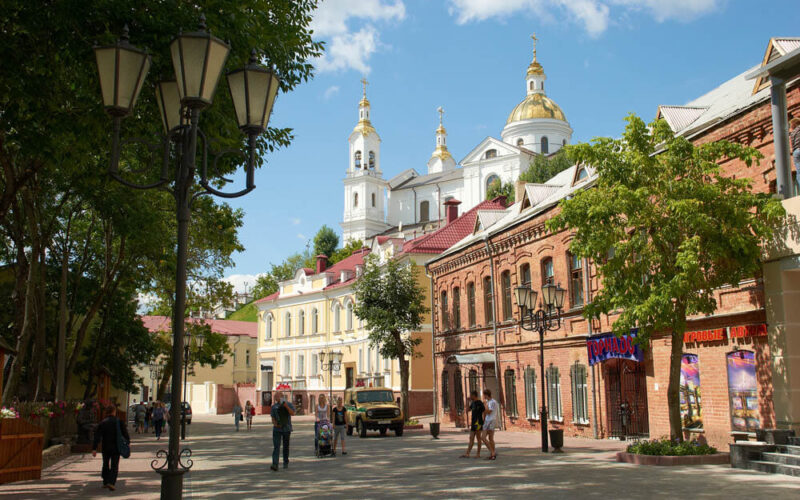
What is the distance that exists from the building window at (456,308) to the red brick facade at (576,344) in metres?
0.09

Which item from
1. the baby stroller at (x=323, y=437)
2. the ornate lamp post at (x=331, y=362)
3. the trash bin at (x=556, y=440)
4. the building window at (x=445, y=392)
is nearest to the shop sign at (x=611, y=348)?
the trash bin at (x=556, y=440)

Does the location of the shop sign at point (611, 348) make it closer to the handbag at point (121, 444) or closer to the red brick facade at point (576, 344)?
the red brick facade at point (576, 344)

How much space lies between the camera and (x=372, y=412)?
30.2 m

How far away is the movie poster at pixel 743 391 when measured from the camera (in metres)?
16.5

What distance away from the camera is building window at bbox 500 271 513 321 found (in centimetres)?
2958

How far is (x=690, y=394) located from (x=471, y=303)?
49.2 feet

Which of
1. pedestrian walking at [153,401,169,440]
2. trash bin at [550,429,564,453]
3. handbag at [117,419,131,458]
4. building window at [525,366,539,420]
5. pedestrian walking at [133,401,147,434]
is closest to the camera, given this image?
handbag at [117,419,131,458]

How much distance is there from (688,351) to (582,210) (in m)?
5.33

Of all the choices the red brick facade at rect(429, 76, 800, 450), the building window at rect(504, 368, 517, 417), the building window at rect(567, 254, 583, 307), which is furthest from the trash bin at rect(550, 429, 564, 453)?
the building window at rect(504, 368, 517, 417)

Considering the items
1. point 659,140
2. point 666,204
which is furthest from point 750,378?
point 659,140

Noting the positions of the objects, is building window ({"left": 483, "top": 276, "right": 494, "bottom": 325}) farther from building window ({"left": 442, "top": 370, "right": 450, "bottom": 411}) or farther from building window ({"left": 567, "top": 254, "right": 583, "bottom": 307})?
building window ({"left": 567, "top": 254, "right": 583, "bottom": 307})

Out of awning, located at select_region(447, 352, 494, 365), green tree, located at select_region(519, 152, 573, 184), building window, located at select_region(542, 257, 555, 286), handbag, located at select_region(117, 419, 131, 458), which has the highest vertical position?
green tree, located at select_region(519, 152, 573, 184)

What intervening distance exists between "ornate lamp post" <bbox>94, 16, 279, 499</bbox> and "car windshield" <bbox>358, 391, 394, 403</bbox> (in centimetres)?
2400

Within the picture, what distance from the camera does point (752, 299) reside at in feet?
53.6
